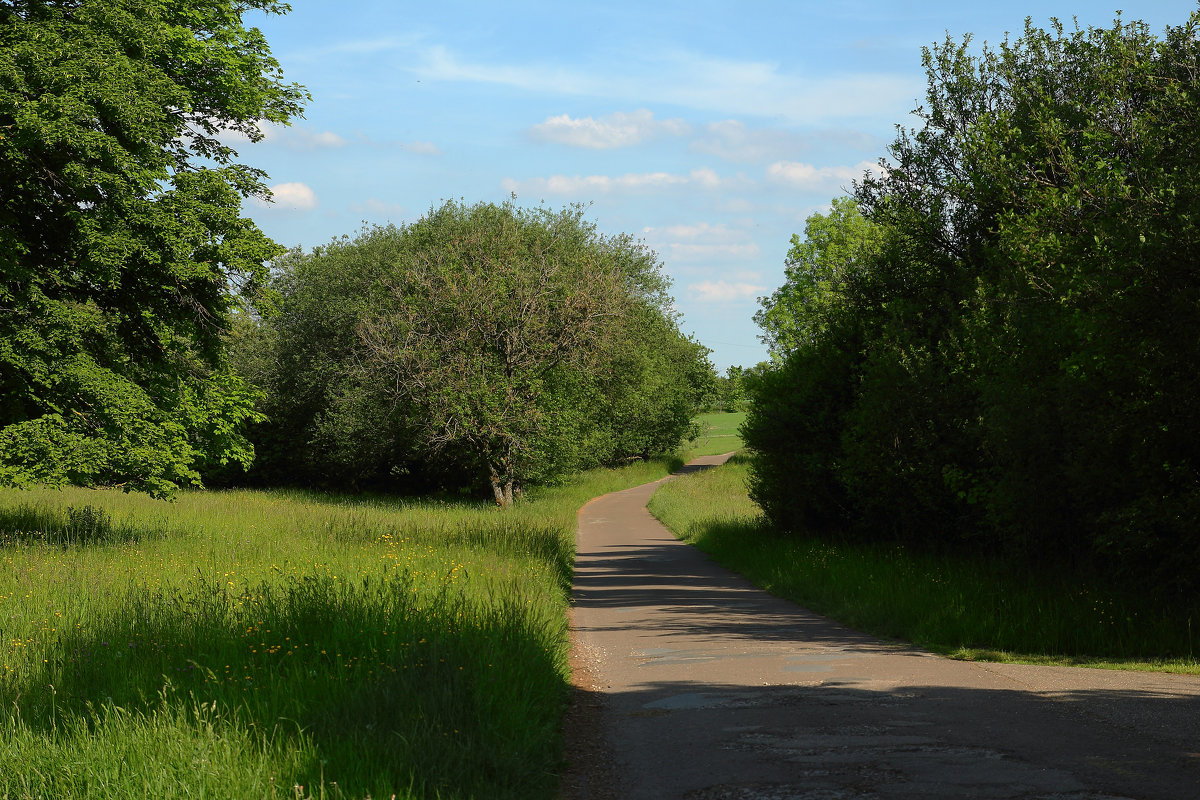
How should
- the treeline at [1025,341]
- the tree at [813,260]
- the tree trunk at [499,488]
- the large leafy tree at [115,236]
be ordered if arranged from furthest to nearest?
the tree at [813,260] < the tree trunk at [499,488] < the large leafy tree at [115,236] < the treeline at [1025,341]

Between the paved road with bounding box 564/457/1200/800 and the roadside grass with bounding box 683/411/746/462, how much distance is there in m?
53.3

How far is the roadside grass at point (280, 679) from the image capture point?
5359 millimetres

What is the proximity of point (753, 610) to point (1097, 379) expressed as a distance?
5.78 m

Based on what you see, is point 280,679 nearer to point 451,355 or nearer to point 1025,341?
point 1025,341

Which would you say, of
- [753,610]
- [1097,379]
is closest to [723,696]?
[753,610]

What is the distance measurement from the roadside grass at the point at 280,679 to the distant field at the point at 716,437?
5756 cm

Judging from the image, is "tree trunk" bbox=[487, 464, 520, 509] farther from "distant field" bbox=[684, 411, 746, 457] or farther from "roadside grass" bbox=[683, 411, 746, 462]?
"distant field" bbox=[684, 411, 746, 457]

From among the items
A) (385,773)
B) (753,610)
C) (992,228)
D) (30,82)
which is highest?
(30,82)

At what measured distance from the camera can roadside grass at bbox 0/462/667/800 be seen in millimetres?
5359

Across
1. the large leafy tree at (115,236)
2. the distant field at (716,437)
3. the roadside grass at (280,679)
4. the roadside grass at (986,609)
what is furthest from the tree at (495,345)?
the distant field at (716,437)

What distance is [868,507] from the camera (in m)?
21.1

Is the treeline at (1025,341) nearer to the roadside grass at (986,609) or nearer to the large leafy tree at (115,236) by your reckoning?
the roadside grass at (986,609)

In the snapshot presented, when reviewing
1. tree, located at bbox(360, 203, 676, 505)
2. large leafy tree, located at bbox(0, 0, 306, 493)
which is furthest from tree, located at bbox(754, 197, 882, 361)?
large leafy tree, located at bbox(0, 0, 306, 493)

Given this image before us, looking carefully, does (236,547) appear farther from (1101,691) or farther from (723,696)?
(1101,691)
